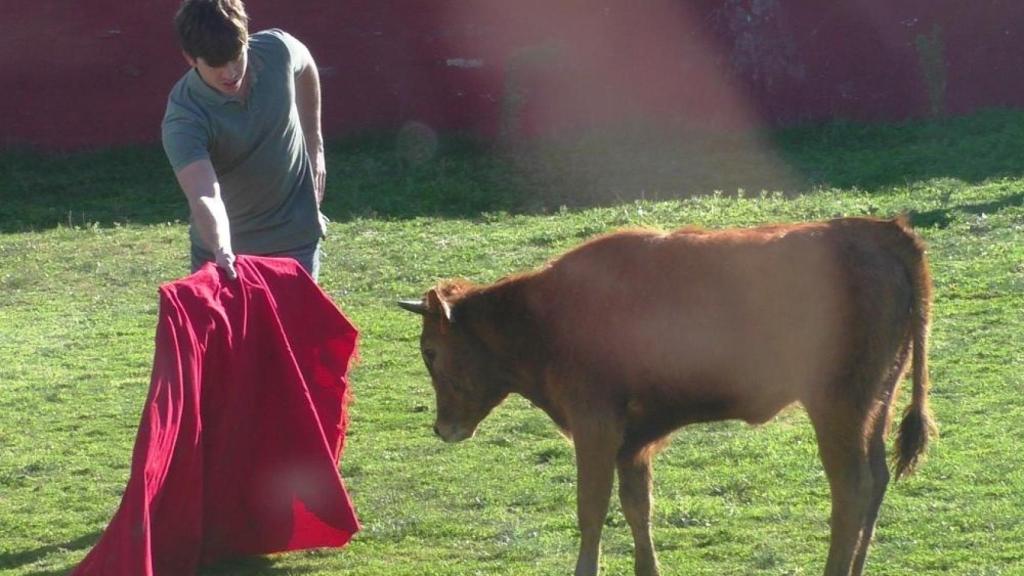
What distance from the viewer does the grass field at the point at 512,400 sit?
20.6 ft

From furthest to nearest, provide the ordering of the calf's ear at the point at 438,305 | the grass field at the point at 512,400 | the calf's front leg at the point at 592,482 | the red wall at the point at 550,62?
1. the red wall at the point at 550,62
2. the grass field at the point at 512,400
3. the calf's ear at the point at 438,305
4. the calf's front leg at the point at 592,482

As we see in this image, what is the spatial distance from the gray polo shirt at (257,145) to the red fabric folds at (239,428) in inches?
8.8

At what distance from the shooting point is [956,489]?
6547mm

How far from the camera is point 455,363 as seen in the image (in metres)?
6.18

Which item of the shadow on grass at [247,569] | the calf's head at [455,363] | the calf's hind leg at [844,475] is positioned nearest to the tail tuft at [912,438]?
the calf's hind leg at [844,475]

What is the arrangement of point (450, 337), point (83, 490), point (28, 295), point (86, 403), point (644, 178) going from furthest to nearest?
point (644, 178)
point (28, 295)
point (86, 403)
point (83, 490)
point (450, 337)

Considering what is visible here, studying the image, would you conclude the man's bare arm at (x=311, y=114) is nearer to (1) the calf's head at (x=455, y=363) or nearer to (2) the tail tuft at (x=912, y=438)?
(1) the calf's head at (x=455, y=363)

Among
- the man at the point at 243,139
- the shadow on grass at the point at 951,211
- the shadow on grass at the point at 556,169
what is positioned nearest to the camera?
the man at the point at 243,139

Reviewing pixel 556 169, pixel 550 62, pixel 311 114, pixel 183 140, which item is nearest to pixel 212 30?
pixel 183 140

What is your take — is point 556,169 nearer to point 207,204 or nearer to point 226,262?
point 226,262

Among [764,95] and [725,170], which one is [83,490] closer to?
[725,170]

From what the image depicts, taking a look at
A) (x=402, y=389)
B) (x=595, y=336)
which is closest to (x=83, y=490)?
(x=402, y=389)

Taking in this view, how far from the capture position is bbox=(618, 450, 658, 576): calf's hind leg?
5797mm

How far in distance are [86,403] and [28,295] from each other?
132 inches
